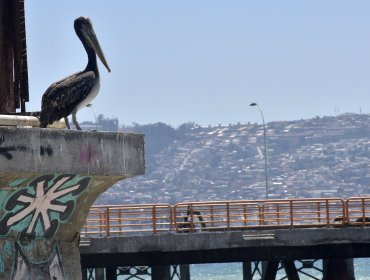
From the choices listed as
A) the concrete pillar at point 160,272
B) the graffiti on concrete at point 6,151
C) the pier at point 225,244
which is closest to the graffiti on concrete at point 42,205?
the graffiti on concrete at point 6,151

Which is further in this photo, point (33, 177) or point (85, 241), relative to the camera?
point (85, 241)

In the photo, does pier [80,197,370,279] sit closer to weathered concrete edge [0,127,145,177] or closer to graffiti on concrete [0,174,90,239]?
weathered concrete edge [0,127,145,177]

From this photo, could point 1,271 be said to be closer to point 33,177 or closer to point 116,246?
point 33,177

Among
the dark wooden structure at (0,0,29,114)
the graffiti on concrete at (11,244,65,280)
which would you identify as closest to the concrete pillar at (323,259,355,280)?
the dark wooden structure at (0,0,29,114)

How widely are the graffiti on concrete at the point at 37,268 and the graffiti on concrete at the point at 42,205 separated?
1.62 feet

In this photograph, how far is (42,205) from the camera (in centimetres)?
3022

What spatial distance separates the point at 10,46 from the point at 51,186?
203 inches

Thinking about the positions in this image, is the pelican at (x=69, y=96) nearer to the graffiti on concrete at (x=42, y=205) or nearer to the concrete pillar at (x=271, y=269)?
the graffiti on concrete at (x=42, y=205)

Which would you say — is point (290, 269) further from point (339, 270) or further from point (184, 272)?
point (184, 272)

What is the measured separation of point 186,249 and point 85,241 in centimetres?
352

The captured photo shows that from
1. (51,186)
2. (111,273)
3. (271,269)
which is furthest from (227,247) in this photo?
(51,186)

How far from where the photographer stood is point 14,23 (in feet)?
110

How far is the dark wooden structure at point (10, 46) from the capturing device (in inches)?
1300

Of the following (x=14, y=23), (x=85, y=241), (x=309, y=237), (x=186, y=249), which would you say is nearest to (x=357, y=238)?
(x=309, y=237)
